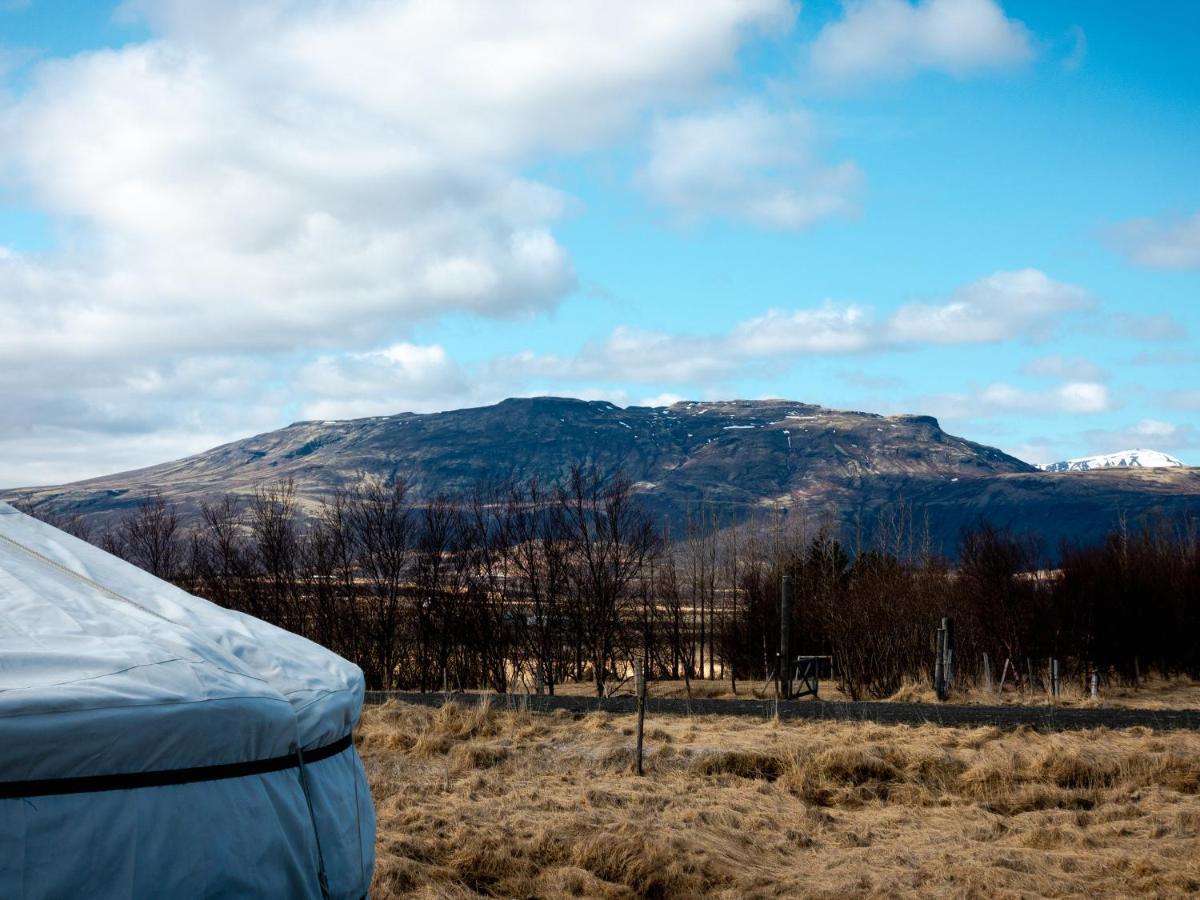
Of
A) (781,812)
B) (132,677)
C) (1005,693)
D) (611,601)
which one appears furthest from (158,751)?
(611,601)

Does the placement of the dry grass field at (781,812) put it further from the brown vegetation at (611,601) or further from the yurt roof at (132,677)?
the brown vegetation at (611,601)

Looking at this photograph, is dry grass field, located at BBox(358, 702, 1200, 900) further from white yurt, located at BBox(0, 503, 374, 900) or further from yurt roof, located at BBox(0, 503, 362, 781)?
yurt roof, located at BBox(0, 503, 362, 781)

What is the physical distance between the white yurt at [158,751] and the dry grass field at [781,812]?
81.3 inches

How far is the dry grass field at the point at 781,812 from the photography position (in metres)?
6.84

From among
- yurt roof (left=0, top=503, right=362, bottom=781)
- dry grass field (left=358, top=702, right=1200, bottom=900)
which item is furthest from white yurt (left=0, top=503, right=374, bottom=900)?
dry grass field (left=358, top=702, right=1200, bottom=900)

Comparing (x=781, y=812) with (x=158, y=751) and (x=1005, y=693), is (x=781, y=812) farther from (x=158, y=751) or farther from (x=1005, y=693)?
(x=1005, y=693)

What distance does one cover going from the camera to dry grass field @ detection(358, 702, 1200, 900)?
684 centimetres

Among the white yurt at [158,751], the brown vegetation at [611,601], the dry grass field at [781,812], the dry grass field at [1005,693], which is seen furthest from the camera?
the brown vegetation at [611,601]

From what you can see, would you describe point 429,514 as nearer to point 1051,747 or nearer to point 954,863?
point 1051,747

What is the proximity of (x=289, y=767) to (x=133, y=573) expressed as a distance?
1546mm

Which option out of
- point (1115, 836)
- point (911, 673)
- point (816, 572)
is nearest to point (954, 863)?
point (1115, 836)

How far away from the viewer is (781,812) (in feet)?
28.8

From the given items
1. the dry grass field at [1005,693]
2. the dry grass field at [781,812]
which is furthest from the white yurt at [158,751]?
the dry grass field at [1005,693]

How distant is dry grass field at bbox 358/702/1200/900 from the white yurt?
206 cm
